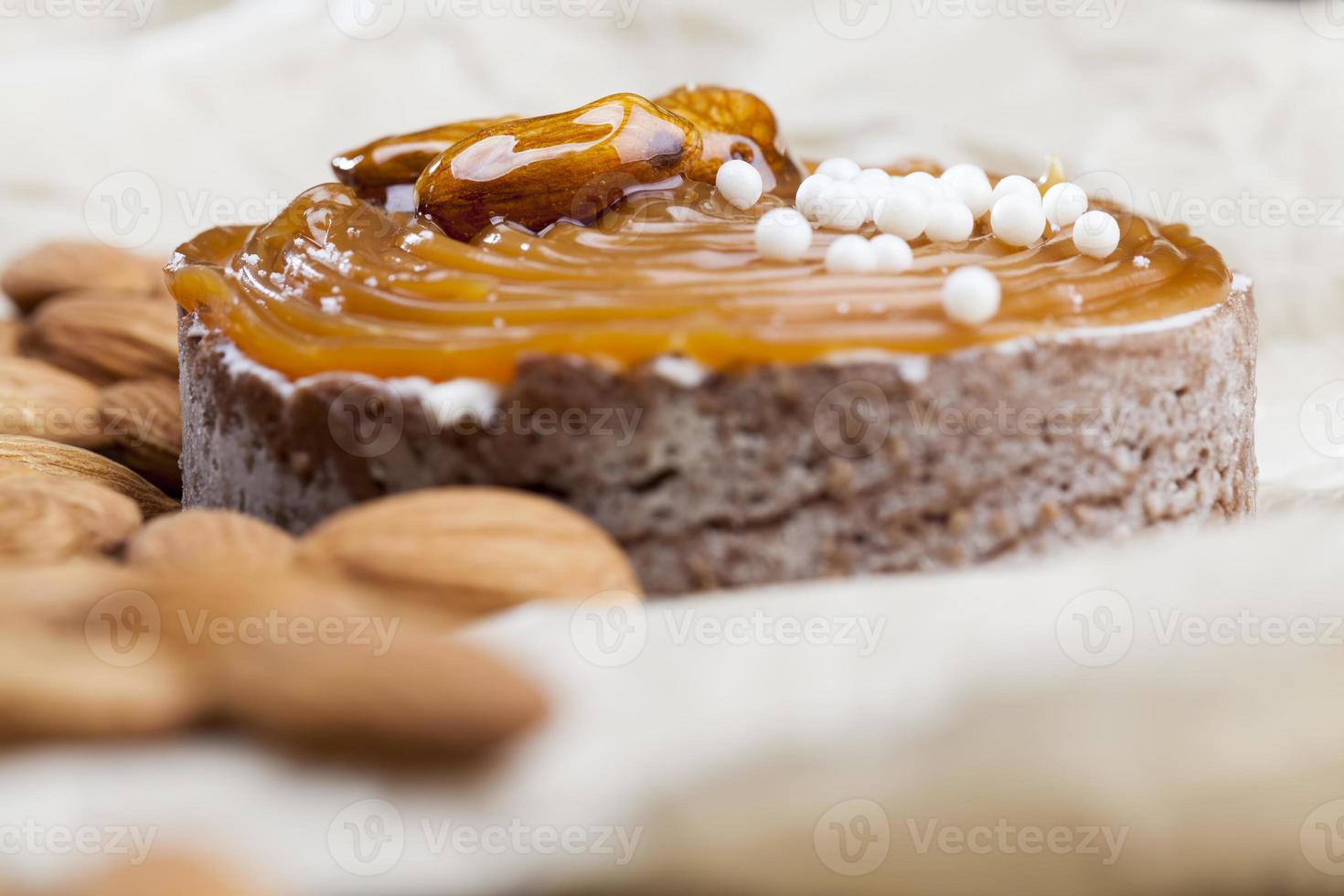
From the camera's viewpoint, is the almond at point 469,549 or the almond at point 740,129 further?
the almond at point 740,129

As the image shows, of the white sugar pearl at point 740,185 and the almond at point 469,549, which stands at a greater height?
the white sugar pearl at point 740,185

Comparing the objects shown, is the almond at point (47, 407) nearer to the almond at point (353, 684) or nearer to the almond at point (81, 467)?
the almond at point (81, 467)

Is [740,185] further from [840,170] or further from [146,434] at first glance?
[146,434]

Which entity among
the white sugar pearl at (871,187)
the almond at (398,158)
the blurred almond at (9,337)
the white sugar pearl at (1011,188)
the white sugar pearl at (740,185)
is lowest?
the blurred almond at (9,337)

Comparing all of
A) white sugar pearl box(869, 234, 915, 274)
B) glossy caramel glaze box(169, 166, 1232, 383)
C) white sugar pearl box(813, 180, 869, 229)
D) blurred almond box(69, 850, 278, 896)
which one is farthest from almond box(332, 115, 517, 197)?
blurred almond box(69, 850, 278, 896)

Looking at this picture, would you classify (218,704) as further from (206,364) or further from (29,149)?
(29,149)

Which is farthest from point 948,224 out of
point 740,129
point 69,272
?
point 69,272

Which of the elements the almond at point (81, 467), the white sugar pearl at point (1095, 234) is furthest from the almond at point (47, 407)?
the white sugar pearl at point (1095, 234)

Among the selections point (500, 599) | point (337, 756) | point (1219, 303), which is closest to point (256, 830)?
point (337, 756)

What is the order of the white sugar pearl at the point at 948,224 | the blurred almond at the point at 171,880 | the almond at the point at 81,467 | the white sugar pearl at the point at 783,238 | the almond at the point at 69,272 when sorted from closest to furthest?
the blurred almond at the point at 171,880 → the white sugar pearl at the point at 783,238 → the white sugar pearl at the point at 948,224 → the almond at the point at 81,467 → the almond at the point at 69,272
